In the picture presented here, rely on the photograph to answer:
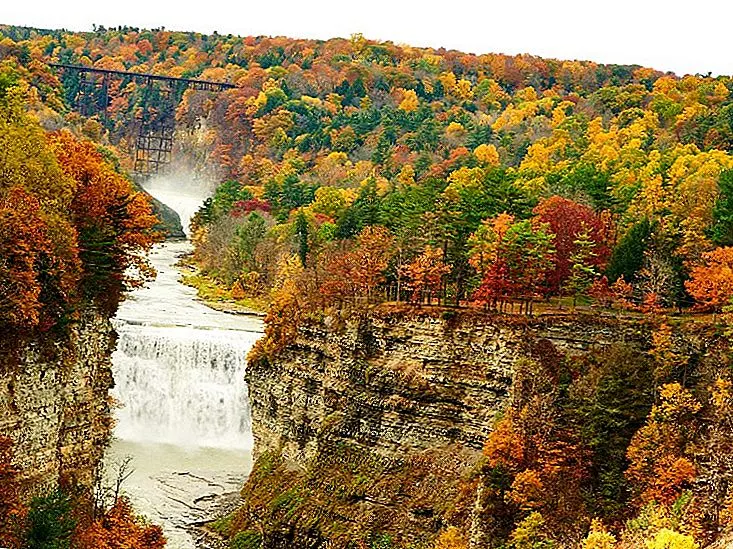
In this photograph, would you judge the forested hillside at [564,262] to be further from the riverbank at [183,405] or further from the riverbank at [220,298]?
the riverbank at [183,405]

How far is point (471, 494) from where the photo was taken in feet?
151

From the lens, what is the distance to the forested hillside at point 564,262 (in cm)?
4253

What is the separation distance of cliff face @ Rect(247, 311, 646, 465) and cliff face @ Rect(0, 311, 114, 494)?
12519mm

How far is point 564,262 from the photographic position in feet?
175

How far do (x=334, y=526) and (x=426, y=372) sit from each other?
7.81m

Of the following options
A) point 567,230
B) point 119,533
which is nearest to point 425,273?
point 567,230

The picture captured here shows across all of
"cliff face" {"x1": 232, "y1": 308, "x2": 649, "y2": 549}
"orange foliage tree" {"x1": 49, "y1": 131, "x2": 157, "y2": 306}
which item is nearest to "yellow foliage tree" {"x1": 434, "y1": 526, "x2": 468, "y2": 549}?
"cliff face" {"x1": 232, "y1": 308, "x2": 649, "y2": 549}

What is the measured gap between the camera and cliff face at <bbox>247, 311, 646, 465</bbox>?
48.0 metres

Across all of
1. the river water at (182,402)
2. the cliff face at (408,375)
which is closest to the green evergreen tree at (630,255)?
the cliff face at (408,375)

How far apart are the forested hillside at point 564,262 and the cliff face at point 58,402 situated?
7792mm

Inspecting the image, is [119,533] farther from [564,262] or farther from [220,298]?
[220,298]

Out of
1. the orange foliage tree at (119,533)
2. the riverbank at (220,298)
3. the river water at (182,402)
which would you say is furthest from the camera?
the riverbank at (220,298)

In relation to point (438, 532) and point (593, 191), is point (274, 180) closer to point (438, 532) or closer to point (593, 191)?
point (593, 191)

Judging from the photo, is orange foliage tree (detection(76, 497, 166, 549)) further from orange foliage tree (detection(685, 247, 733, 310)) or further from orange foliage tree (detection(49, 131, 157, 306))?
orange foliage tree (detection(685, 247, 733, 310))
